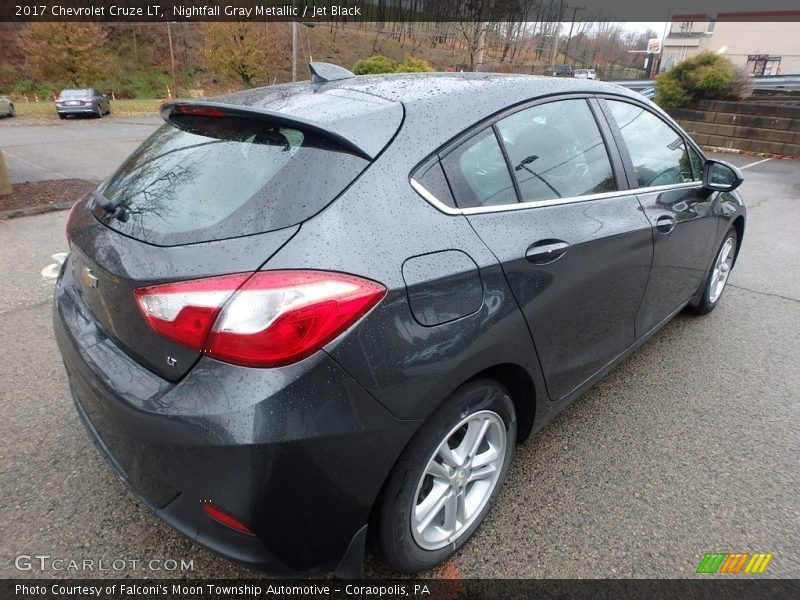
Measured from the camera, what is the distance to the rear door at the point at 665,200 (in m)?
2.52

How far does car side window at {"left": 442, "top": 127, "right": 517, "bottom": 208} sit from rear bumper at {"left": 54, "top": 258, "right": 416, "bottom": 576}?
0.76 meters

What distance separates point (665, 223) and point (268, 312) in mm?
2203

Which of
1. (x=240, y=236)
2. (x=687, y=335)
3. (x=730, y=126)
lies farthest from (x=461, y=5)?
(x=240, y=236)

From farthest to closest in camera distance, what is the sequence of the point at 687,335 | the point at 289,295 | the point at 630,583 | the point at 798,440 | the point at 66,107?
the point at 66,107 → the point at 687,335 → the point at 798,440 → the point at 630,583 → the point at 289,295

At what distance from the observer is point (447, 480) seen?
1.75 metres

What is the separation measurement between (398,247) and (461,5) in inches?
1351

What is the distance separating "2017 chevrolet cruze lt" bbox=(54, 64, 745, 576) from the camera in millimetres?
1291

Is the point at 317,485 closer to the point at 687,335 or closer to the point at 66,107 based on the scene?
the point at 687,335

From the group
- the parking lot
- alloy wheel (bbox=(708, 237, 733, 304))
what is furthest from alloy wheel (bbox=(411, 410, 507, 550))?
alloy wheel (bbox=(708, 237, 733, 304))

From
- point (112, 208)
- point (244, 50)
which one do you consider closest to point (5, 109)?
point (244, 50)

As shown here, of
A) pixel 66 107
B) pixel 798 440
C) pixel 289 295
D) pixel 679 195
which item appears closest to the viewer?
pixel 289 295

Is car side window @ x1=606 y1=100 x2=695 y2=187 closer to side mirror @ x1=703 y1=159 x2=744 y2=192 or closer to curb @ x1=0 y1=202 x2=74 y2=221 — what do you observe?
side mirror @ x1=703 y1=159 x2=744 y2=192

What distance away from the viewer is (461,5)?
30516 mm

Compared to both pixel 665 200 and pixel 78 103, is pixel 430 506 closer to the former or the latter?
pixel 665 200
